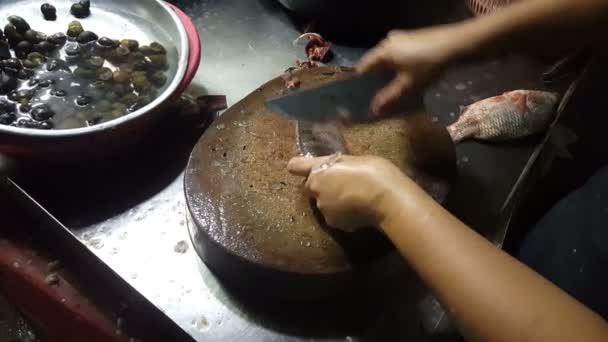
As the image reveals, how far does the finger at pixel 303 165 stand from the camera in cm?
80

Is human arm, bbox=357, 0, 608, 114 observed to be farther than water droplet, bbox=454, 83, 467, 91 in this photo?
No

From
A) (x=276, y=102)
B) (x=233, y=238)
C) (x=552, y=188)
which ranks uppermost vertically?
(x=276, y=102)

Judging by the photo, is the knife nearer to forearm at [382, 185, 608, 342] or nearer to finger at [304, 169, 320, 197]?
finger at [304, 169, 320, 197]

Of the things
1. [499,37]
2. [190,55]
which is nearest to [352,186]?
[499,37]

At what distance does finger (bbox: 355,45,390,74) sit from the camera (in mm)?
822

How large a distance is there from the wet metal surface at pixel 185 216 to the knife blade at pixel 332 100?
0.28 meters

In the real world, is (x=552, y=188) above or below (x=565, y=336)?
below

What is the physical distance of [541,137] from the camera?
3.79ft

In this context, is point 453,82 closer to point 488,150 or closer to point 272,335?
point 488,150

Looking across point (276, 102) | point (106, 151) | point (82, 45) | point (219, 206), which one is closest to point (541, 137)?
point (276, 102)

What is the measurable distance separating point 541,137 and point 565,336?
0.72 m

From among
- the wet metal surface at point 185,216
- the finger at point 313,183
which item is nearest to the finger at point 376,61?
the finger at point 313,183

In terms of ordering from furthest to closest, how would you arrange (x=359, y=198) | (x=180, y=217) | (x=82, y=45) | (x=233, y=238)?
(x=82, y=45) < (x=180, y=217) < (x=233, y=238) < (x=359, y=198)

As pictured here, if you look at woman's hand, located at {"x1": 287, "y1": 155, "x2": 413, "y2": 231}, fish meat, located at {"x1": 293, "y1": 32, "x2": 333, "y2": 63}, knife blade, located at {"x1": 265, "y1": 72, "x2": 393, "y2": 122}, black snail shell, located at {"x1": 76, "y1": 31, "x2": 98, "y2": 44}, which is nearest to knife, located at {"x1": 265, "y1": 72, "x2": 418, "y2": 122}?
knife blade, located at {"x1": 265, "y1": 72, "x2": 393, "y2": 122}
